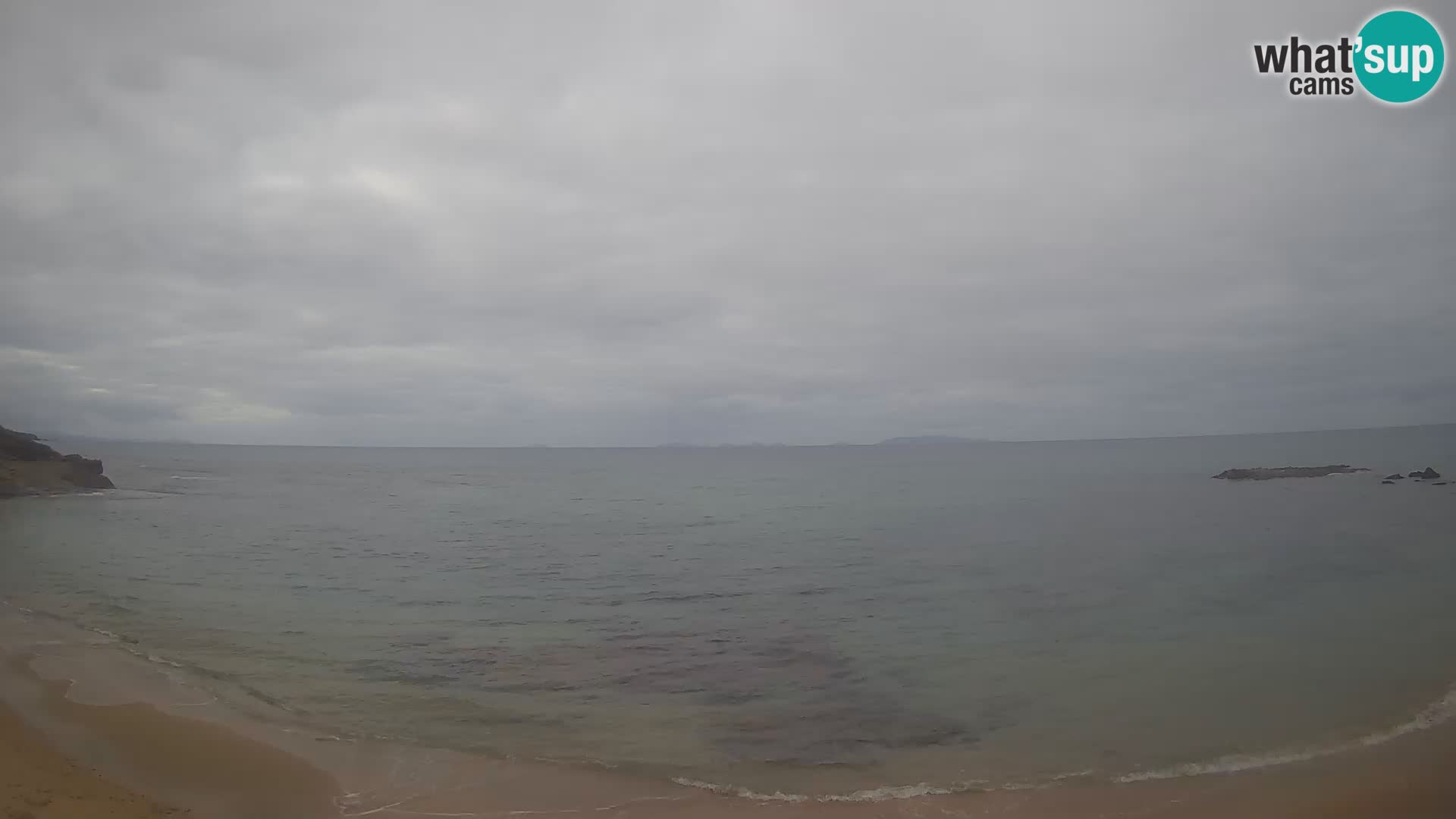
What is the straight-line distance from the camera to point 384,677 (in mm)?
15320

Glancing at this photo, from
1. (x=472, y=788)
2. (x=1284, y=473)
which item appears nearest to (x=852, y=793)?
(x=472, y=788)

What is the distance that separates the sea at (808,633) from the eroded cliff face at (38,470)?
9041 millimetres

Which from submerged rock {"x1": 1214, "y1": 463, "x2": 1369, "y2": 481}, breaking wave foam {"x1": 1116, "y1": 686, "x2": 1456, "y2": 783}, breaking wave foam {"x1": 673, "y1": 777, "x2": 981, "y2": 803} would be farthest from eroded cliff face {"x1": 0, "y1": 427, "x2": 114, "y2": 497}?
submerged rock {"x1": 1214, "y1": 463, "x2": 1369, "y2": 481}

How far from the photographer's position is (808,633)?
19.2 metres

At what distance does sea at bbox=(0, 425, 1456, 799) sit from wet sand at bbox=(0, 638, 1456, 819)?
0.51m

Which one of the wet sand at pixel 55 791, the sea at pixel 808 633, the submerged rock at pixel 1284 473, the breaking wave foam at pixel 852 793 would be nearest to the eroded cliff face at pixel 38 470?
the sea at pixel 808 633

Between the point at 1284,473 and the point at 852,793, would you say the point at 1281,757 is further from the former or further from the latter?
the point at 1284,473

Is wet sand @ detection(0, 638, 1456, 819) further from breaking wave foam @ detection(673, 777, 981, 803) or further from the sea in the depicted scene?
the sea

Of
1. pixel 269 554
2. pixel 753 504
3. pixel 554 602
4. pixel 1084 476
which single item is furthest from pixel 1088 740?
pixel 1084 476

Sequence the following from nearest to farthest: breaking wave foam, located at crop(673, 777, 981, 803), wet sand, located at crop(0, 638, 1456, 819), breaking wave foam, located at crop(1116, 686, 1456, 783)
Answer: wet sand, located at crop(0, 638, 1456, 819) → breaking wave foam, located at crop(673, 777, 981, 803) → breaking wave foam, located at crop(1116, 686, 1456, 783)

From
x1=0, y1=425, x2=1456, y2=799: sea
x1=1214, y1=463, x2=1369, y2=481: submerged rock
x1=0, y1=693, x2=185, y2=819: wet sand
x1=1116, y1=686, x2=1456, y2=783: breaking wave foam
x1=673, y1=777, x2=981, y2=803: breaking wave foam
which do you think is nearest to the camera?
x1=0, y1=693, x2=185, y2=819: wet sand

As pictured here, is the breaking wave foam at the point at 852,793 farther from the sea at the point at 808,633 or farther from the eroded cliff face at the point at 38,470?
the eroded cliff face at the point at 38,470

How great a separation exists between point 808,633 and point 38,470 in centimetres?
6678

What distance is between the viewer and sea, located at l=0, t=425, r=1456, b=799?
12.0 m
